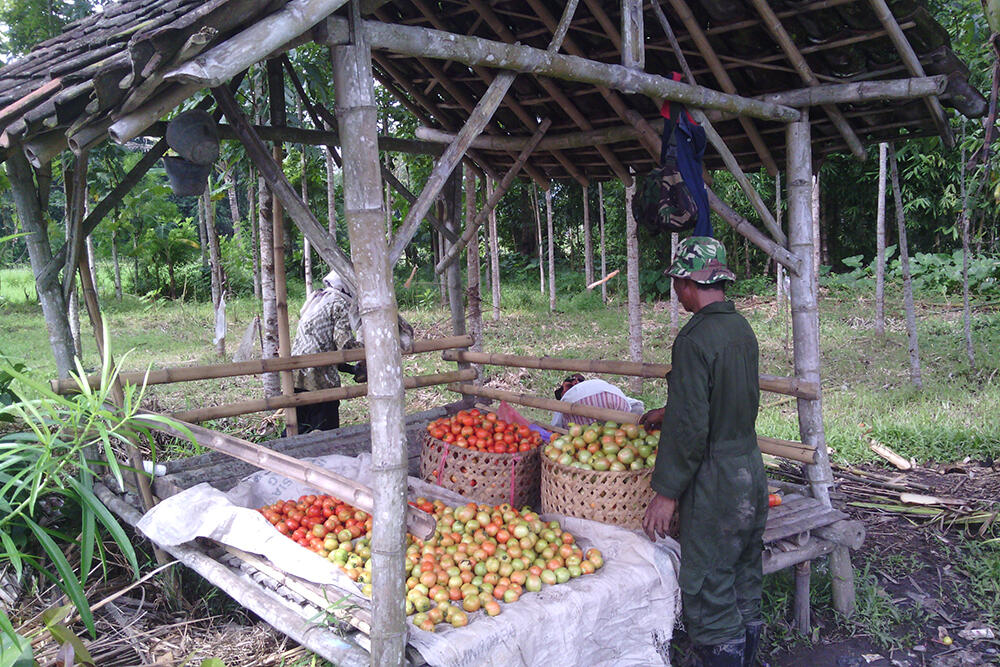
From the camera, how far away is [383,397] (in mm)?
2688

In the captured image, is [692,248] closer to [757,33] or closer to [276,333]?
[757,33]

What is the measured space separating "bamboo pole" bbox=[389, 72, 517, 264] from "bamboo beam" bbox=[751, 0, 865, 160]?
5.55 ft

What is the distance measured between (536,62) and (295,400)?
2.84 meters

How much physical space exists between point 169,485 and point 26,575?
844 mm

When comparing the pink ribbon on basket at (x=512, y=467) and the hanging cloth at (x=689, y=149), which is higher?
the hanging cloth at (x=689, y=149)

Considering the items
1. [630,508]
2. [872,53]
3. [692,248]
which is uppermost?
[872,53]

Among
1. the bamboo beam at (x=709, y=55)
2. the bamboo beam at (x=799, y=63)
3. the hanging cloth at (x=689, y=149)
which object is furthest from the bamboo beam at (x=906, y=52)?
the hanging cloth at (x=689, y=149)

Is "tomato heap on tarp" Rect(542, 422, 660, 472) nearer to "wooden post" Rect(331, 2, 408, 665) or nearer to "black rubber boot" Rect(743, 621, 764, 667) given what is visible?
"black rubber boot" Rect(743, 621, 764, 667)

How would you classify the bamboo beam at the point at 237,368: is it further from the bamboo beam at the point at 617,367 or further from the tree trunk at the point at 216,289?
the tree trunk at the point at 216,289

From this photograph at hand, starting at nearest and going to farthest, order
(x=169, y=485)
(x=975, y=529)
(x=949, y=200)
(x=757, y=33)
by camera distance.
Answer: (x=169, y=485) → (x=757, y=33) → (x=975, y=529) → (x=949, y=200)

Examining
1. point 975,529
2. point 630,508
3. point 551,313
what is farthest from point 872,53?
point 551,313

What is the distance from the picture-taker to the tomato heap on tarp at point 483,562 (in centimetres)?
311

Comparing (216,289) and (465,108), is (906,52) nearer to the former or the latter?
(465,108)

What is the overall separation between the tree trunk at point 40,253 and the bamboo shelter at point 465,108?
0.01 meters
